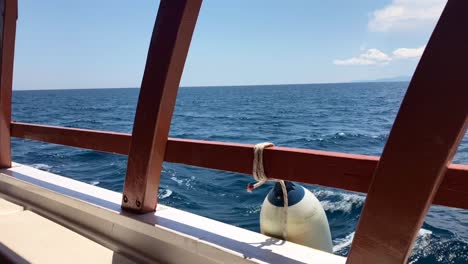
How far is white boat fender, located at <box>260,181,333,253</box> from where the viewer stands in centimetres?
181

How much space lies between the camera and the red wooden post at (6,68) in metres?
2.90

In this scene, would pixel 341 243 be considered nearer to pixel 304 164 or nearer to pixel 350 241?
pixel 350 241

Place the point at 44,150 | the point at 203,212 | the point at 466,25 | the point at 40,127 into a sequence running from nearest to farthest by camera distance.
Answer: the point at 466,25
the point at 40,127
the point at 203,212
the point at 44,150

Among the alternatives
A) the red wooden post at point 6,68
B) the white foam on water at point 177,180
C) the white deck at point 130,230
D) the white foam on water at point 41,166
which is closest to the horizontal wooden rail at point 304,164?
the white deck at point 130,230

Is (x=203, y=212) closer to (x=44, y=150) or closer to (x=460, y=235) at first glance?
(x=460, y=235)

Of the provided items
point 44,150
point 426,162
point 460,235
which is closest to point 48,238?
point 426,162

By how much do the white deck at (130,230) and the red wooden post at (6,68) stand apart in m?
0.37

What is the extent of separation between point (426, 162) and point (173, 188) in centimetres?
848

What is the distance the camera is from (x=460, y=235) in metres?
6.21

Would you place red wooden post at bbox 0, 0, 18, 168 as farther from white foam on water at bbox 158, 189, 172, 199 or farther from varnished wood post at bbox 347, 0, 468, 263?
white foam on water at bbox 158, 189, 172, 199

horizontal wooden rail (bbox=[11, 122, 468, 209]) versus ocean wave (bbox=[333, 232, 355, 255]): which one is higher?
horizontal wooden rail (bbox=[11, 122, 468, 209])

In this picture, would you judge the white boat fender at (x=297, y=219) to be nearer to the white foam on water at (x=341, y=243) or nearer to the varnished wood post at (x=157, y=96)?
the varnished wood post at (x=157, y=96)

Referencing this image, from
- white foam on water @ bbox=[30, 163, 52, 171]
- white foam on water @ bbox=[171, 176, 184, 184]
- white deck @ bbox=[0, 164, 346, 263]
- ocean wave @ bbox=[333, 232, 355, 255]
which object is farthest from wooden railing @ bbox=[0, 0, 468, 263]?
white foam on water @ bbox=[30, 163, 52, 171]

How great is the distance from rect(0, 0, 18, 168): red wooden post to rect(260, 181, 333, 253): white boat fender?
2.37 meters
